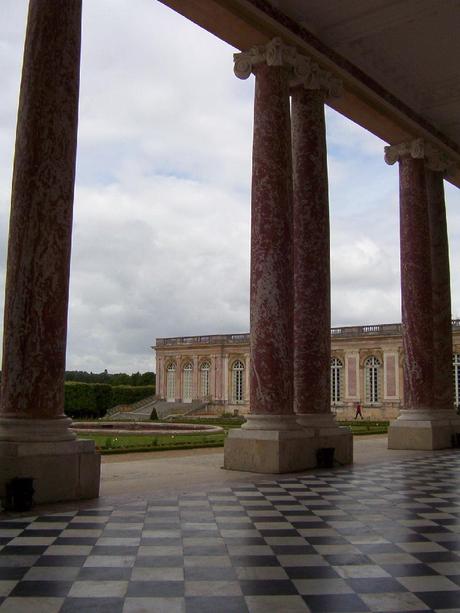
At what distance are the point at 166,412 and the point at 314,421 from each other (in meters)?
61.3

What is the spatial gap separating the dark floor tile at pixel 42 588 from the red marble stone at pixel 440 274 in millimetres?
17987

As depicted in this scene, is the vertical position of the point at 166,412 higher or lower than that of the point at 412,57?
lower

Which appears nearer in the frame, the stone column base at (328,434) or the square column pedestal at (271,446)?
the square column pedestal at (271,446)

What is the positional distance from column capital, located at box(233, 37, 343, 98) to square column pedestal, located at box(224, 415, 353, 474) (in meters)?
7.81

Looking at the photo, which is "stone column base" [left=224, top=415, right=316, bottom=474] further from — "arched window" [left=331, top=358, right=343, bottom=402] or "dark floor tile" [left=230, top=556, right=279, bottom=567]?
"arched window" [left=331, top=358, right=343, bottom=402]

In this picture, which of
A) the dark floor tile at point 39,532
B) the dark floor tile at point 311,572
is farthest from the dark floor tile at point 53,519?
the dark floor tile at point 311,572

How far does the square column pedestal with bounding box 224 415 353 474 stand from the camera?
13497 mm

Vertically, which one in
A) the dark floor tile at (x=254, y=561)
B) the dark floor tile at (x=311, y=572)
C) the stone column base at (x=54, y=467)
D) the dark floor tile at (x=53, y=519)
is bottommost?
the dark floor tile at (x=311, y=572)

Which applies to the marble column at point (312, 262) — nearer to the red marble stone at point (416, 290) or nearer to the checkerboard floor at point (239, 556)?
the checkerboard floor at point (239, 556)

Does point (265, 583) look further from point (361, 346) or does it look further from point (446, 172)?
point (361, 346)

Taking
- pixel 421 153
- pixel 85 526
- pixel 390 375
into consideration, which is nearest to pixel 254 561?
pixel 85 526

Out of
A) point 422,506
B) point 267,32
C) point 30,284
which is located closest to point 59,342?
point 30,284

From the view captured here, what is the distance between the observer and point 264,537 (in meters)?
7.57

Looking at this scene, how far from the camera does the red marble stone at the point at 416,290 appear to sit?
20.6m
